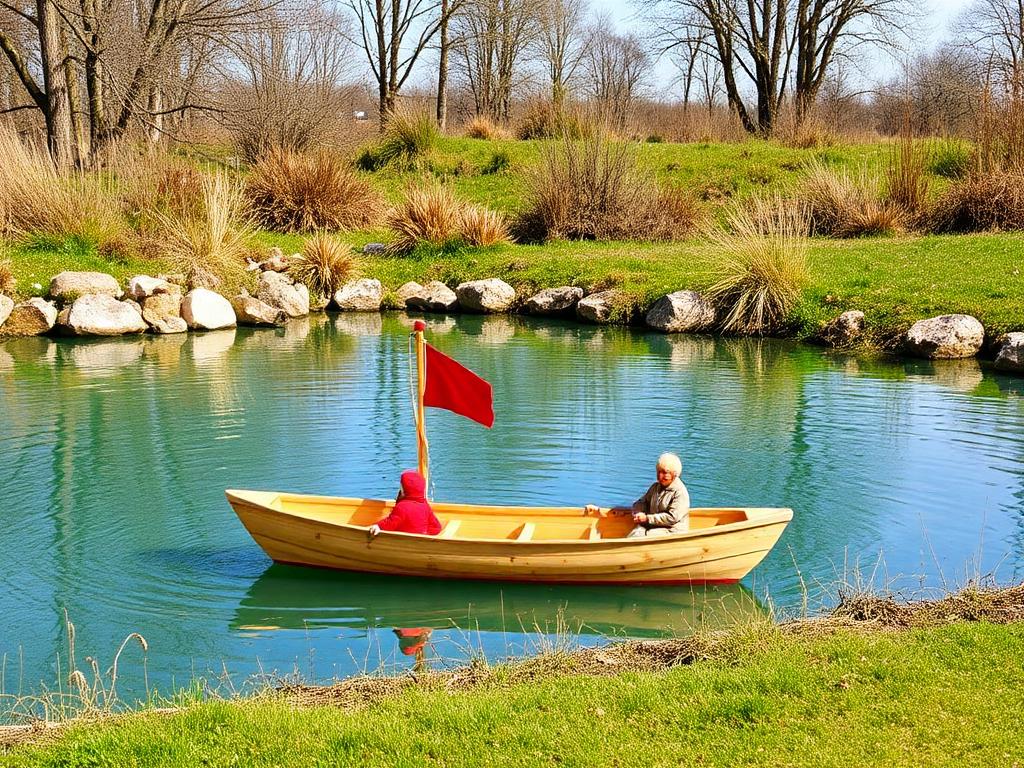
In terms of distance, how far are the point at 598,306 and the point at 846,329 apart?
453cm

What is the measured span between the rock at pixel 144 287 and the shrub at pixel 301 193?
5472mm

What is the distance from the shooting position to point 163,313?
18469 mm

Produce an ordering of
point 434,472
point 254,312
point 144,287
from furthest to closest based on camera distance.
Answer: point 254,312
point 144,287
point 434,472

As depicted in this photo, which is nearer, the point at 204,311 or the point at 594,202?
the point at 204,311

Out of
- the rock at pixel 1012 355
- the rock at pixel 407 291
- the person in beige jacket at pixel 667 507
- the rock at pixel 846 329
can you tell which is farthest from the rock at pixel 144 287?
the person in beige jacket at pixel 667 507

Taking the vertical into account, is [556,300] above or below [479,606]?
above

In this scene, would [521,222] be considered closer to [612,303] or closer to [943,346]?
[612,303]

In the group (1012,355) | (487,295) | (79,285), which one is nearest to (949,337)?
(1012,355)

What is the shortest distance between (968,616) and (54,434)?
345 inches

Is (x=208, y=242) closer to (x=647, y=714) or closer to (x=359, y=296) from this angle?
(x=359, y=296)

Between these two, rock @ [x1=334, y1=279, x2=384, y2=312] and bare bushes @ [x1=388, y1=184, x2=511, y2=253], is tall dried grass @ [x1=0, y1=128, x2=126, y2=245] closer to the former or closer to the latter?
rock @ [x1=334, y1=279, x2=384, y2=312]

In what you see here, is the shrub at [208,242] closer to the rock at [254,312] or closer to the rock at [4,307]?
the rock at [254,312]

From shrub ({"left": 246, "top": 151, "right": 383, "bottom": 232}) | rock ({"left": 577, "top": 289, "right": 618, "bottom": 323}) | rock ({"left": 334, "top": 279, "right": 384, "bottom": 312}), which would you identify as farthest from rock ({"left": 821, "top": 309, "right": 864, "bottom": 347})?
shrub ({"left": 246, "top": 151, "right": 383, "bottom": 232})

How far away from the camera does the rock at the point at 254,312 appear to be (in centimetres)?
1938
